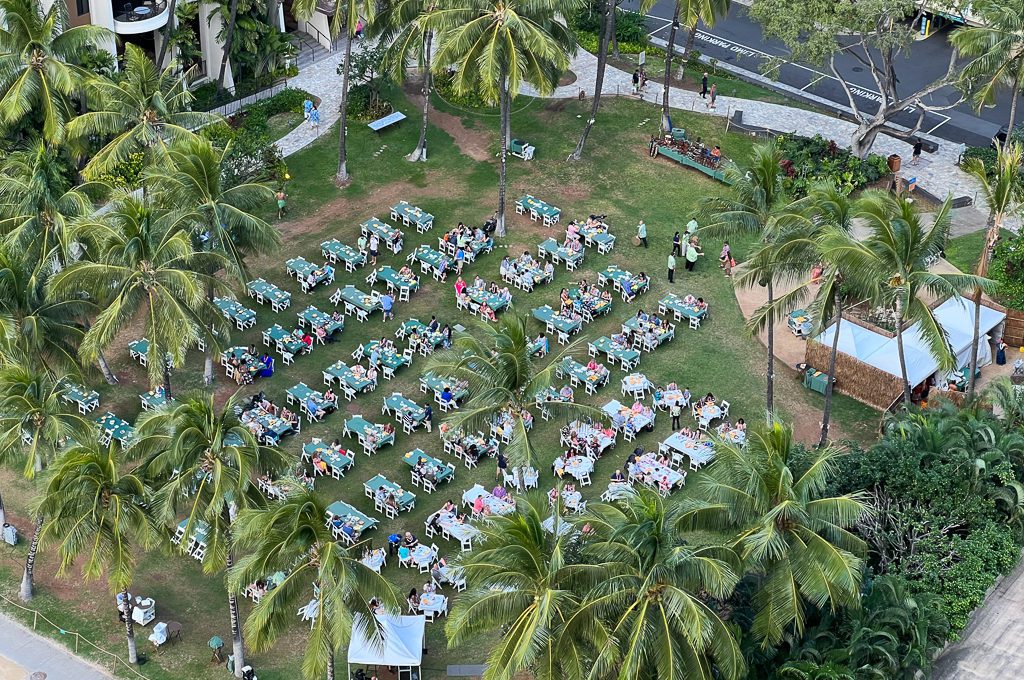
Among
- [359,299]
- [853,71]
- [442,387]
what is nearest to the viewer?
[442,387]

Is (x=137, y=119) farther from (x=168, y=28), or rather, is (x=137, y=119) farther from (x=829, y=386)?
(x=829, y=386)

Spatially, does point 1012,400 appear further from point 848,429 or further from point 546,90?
point 546,90

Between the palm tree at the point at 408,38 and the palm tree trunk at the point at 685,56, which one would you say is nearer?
the palm tree at the point at 408,38

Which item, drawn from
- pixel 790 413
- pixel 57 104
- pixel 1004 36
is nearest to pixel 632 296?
pixel 790 413


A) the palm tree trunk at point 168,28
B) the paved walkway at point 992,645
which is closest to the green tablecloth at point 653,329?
the paved walkway at point 992,645

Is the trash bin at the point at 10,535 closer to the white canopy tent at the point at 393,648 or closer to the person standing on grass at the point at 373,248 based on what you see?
the white canopy tent at the point at 393,648

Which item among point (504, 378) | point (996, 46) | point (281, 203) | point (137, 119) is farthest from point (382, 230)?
point (996, 46)
